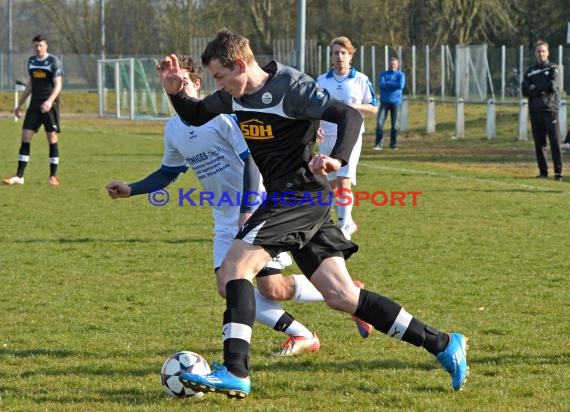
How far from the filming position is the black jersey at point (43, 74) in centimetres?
1529

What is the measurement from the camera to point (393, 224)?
38.3 ft

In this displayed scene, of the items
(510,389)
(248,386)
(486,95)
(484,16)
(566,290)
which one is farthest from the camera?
(484,16)

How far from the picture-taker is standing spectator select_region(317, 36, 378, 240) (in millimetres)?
9977

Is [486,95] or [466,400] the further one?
[486,95]

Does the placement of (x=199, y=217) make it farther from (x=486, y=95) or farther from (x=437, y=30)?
(x=437, y=30)

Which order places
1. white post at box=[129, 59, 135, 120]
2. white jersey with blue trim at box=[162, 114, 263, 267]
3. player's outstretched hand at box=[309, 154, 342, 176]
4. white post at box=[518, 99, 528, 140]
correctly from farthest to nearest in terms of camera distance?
white post at box=[129, 59, 135, 120], white post at box=[518, 99, 528, 140], white jersey with blue trim at box=[162, 114, 263, 267], player's outstretched hand at box=[309, 154, 342, 176]

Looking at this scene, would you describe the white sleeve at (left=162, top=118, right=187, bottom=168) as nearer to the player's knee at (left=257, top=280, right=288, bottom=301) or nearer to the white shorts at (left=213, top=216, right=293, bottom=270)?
the white shorts at (left=213, top=216, right=293, bottom=270)

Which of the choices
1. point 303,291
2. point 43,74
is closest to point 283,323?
point 303,291

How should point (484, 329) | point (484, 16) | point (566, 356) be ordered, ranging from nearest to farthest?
point (566, 356)
point (484, 329)
point (484, 16)

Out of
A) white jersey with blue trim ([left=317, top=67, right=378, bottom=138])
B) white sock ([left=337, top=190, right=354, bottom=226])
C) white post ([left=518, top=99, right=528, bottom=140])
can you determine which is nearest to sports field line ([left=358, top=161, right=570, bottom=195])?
white jersey with blue trim ([left=317, top=67, right=378, bottom=138])

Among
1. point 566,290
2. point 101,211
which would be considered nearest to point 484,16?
point 101,211

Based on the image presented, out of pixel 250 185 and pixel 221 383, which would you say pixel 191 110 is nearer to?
pixel 250 185

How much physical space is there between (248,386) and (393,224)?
7.13 meters

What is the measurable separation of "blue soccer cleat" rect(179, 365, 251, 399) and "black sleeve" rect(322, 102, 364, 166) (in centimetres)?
112
